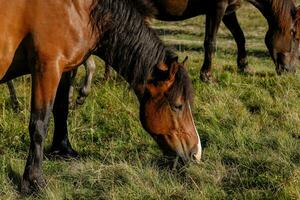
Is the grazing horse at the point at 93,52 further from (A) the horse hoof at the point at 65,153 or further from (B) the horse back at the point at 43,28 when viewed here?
(A) the horse hoof at the point at 65,153

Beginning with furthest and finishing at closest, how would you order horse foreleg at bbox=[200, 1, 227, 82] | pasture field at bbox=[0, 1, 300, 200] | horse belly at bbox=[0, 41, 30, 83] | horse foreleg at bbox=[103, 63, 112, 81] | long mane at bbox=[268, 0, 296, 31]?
long mane at bbox=[268, 0, 296, 31]
horse foreleg at bbox=[200, 1, 227, 82]
horse foreleg at bbox=[103, 63, 112, 81]
horse belly at bbox=[0, 41, 30, 83]
pasture field at bbox=[0, 1, 300, 200]

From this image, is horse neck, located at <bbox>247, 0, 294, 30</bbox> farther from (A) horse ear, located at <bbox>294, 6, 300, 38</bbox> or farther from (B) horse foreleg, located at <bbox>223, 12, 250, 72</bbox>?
(B) horse foreleg, located at <bbox>223, 12, 250, 72</bbox>

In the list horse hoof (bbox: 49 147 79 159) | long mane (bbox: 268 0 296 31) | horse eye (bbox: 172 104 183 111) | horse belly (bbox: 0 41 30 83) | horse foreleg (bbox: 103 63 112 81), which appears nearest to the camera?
horse belly (bbox: 0 41 30 83)

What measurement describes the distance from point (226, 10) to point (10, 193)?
5.33 meters

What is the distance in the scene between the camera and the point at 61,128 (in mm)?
5820

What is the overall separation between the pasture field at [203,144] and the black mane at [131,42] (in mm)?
645

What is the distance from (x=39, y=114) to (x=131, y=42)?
3.18ft

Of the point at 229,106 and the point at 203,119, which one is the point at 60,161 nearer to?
the point at 203,119

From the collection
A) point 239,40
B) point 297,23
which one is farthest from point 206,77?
point 297,23

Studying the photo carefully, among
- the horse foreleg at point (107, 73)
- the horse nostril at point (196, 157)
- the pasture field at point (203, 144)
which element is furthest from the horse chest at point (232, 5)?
the horse nostril at point (196, 157)

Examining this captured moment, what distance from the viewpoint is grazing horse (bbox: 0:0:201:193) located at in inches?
181

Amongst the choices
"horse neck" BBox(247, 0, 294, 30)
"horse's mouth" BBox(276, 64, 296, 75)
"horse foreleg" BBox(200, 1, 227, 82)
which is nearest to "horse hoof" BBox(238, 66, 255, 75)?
"horse's mouth" BBox(276, 64, 296, 75)

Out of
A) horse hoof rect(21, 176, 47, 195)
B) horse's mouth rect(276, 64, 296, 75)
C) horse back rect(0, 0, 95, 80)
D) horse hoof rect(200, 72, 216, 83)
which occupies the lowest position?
horse's mouth rect(276, 64, 296, 75)

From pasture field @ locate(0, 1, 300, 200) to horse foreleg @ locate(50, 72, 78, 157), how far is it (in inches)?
6.5
